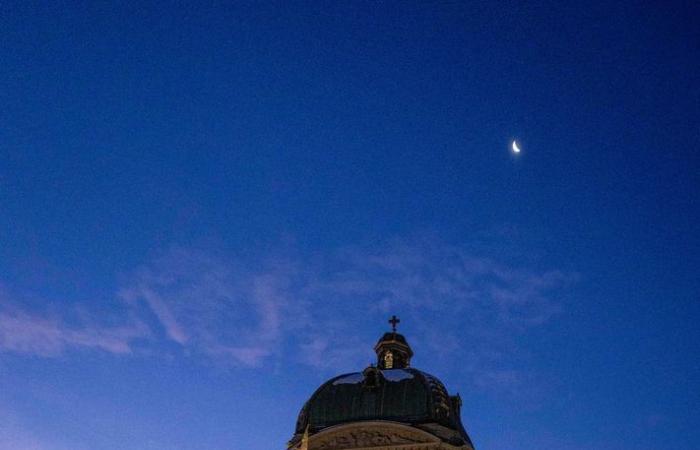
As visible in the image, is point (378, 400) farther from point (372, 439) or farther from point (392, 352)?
point (392, 352)

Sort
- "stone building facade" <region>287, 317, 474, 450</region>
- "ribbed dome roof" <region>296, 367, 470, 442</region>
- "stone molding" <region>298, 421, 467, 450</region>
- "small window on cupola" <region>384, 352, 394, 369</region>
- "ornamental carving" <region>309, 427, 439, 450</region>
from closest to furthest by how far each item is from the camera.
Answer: "stone molding" <region>298, 421, 467, 450</region> < "ornamental carving" <region>309, 427, 439, 450</region> < "stone building facade" <region>287, 317, 474, 450</region> < "ribbed dome roof" <region>296, 367, 470, 442</region> < "small window on cupola" <region>384, 352, 394, 369</region>

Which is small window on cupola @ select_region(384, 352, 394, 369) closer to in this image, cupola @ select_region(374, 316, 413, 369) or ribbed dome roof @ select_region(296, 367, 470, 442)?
cupola @ select_region(374, 316, 413, 369)

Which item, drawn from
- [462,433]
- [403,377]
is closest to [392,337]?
[403,377]

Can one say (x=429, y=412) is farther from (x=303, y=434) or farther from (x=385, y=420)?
(x=303, y=434)

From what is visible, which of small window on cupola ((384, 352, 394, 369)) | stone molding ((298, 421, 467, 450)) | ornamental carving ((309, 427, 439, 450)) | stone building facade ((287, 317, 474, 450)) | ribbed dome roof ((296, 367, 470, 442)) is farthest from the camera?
small window on cupola ((384, 352, 394, 369))

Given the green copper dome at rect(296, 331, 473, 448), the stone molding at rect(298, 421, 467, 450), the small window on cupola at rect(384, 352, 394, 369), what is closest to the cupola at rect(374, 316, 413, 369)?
the small window on cupola at rect(384, 352, 394, 369)

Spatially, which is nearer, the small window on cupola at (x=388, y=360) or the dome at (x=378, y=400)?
the dome at (x=378, y=400)

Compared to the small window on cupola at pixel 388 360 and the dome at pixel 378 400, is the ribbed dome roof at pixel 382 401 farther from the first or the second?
the small window on cupola at pixel 388 360

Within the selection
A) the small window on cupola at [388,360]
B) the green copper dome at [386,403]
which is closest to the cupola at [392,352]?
the small window on cupola at [388,360]

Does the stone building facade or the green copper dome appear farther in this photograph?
the green copper dome

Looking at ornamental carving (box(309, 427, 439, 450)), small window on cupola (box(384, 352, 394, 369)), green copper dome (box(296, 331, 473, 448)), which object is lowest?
ornamental carving (box(309, 427, 439, 450))

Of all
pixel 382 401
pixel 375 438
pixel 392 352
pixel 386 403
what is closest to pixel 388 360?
pixel 392 352

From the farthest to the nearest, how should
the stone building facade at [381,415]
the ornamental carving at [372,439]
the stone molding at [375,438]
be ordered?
1. the stone building facade at [381,415]
2. the ornamental carving at [372,439]
3. the stone molding at [375,438]

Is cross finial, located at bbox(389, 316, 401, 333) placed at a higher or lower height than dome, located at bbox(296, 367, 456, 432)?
higher
